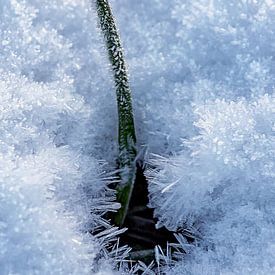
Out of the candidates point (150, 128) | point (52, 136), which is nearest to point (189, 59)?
point (150, 128)

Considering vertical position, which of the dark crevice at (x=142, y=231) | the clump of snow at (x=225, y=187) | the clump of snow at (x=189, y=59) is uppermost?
the clump of snow at (x=189, y=59)

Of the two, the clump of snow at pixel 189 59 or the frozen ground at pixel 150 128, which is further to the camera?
the clump of snow at pixel 189 59

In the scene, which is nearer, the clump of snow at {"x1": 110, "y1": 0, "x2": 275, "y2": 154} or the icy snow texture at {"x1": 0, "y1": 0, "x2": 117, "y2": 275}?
the icy snow texture at {"x1": 0, "y1": 0, "x2": 117, "y2": 275}

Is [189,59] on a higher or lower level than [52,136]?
higher

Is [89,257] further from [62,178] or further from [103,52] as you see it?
[103,52]

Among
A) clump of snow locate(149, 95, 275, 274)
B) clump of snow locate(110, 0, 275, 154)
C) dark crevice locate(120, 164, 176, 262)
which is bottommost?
dark crevice locate(120, 164, 176, 262)

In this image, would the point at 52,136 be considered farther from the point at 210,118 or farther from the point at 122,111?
the point at 210,118

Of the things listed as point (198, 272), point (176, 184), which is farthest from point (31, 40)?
point (198, 272)
